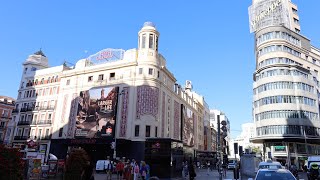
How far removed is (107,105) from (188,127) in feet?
72.6

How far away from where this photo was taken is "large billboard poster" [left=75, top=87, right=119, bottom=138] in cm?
4147

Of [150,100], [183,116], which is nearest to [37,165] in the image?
[150,100]

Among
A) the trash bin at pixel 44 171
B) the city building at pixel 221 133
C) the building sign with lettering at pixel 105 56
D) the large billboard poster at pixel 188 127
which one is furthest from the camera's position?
the large billboard poster at pixel 188 127

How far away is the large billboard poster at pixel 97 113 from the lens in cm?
4147

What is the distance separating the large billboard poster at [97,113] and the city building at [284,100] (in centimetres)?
3091

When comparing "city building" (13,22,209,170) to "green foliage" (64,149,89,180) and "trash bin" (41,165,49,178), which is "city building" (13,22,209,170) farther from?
"green foliage" (64,149,89,180)

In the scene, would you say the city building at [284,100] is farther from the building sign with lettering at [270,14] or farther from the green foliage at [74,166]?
the green foliage at [74,166]

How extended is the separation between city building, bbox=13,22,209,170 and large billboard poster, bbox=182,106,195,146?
0.40 meters

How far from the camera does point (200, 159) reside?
69.6 m

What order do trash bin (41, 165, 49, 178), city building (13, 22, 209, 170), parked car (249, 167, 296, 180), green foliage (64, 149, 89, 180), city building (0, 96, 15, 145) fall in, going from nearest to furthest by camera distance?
parked car (249, 167, 296, 180) → green foliage (64, 149, 89, 180) → trash bin (41, 165, 49, 178) → city building (13, 22, 209, 170) → city building (0, 96, 15, 145)

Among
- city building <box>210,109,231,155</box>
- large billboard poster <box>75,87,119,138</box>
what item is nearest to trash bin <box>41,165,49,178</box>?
city building <box>210,109,231,155</box>

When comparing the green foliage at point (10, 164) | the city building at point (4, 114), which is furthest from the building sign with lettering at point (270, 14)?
the city building at point (4, 114)

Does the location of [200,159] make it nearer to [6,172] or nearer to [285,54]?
[285,54]

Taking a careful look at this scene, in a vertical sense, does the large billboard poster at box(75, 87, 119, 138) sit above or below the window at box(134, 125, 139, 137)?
above
